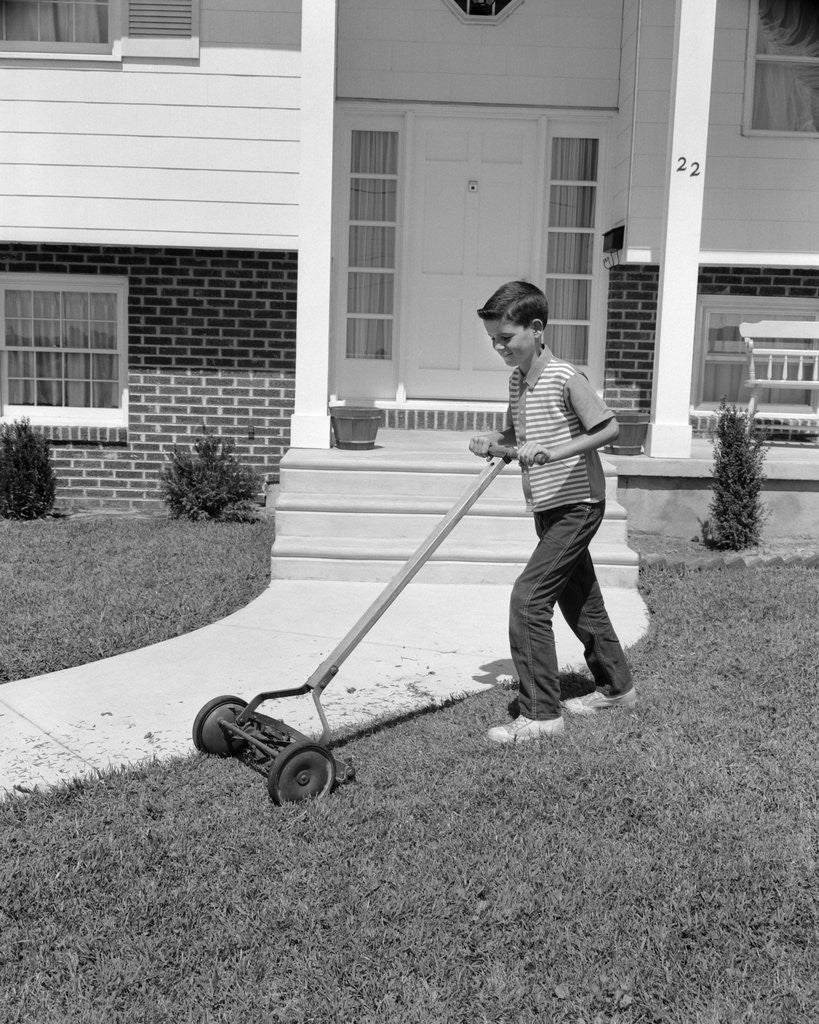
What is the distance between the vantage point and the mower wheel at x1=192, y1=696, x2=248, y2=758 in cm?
431

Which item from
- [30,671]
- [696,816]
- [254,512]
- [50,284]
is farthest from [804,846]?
[50,284]

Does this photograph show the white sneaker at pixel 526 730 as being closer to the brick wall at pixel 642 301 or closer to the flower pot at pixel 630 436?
the flower pot at pixel 630 436

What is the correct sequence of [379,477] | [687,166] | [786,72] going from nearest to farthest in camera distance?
[379,477], [687,166], [786,72]

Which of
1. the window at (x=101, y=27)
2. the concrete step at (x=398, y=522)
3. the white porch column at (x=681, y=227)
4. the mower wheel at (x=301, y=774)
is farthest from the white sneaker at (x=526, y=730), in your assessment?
the window at (x=101, y=27)

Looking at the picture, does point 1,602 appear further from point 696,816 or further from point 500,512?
point 696,816

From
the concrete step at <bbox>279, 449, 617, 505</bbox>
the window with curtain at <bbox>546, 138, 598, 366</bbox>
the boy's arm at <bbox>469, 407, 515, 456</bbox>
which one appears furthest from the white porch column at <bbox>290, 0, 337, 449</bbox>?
the boy's arm at <bbox>469, 407, 515, 456</bbox>

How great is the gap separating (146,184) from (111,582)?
148 inches

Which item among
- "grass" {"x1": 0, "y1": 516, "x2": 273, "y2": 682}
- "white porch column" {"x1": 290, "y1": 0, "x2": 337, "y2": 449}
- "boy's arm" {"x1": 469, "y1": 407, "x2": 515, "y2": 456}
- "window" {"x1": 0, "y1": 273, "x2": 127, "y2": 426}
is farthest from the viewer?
"window" {"x1": 0, "y1": 273, "x2": 127, "y2": 426}

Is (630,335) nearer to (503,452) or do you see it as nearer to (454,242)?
(454,242)

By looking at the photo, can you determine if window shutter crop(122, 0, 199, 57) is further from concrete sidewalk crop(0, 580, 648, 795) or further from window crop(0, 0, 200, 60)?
concrete sidewalk crop(0, 580, 648, 795)

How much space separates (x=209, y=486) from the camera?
30.5 feet

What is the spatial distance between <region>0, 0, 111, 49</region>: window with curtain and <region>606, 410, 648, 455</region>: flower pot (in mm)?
5436

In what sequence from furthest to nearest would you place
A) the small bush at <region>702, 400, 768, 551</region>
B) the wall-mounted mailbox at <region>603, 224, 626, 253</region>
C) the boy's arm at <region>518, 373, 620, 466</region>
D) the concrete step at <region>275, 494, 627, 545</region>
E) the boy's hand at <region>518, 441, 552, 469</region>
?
1. the wall-mounted mailbox at <region>603, 224, 626, 253</region>
2. the small bush at <region>702, 400, 768, 551</region>
3. the concrete step at <region>275, 494, 627, 545</region>
4. the boy's arm at <region>518, 373, 620, 466</region>
5. the boy's hand at <region>518, 441, 552, 469</region>

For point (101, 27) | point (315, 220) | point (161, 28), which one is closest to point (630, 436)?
point (315, 220)
